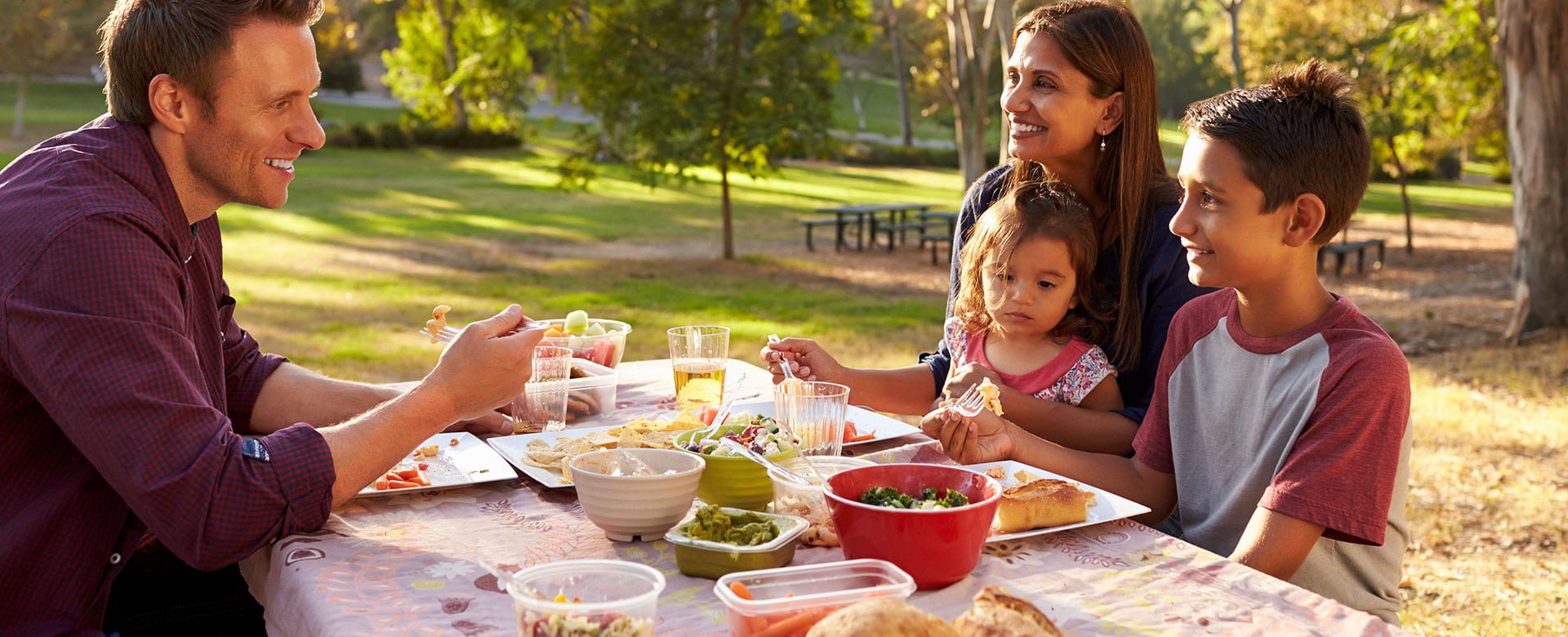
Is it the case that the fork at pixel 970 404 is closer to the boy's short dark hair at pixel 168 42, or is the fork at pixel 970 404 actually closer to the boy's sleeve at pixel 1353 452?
the boy's sleeve at pixel 1353 452

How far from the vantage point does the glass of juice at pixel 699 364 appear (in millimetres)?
3033

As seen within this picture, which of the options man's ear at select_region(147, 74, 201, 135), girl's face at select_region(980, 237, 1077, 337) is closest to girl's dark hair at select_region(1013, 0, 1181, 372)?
girl's face at select_region(980, 237, 1077, 337)

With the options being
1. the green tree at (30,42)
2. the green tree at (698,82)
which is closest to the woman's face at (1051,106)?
the green tree at (698,82)

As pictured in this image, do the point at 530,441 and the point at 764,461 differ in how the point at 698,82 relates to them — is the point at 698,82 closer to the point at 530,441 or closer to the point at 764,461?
the point at 530,441

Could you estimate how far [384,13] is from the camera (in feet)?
168

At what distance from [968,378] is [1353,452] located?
1.03 m

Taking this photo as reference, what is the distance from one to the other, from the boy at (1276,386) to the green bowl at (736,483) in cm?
44

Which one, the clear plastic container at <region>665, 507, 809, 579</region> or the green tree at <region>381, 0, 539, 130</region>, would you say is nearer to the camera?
the clear plastic container at <region>665, 507, 809, 579</region>

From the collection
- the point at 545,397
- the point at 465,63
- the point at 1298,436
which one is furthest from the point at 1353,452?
the point at 465,63

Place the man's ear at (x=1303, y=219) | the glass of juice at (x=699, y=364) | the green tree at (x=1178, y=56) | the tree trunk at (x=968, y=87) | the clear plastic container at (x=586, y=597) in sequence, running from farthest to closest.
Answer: the green tree at (x=1178, y=56)
the tree trunk at (x=968, y=87)
the glass of juice at (x=699, y=364)
the man's ear at (x=1303, y=219)
the clear plastic container at (x=586, y=597)

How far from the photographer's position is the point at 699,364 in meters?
3.03

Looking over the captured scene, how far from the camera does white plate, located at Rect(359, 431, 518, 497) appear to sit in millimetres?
2449

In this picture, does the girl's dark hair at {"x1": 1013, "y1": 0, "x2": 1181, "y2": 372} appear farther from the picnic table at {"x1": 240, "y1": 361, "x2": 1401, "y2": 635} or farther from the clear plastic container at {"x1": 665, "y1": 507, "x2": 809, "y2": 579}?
the clear plastic container at {"x1": 665, "y1": 507, "x2": 809, "y2": 579}

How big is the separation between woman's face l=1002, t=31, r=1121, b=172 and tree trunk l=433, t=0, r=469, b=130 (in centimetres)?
2546
